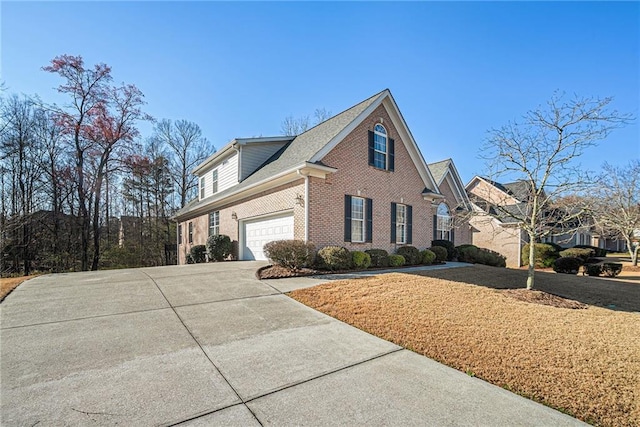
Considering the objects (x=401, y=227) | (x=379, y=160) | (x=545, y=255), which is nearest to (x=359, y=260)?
(x=401, y=227)

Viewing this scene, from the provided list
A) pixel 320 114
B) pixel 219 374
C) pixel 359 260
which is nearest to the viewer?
pixel 219 374

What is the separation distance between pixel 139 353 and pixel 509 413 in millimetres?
4274

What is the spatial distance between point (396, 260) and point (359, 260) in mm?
2267

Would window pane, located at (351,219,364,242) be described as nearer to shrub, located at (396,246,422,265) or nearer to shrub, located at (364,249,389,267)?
shrub, located at (364,249,389,267)

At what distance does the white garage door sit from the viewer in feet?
38.9

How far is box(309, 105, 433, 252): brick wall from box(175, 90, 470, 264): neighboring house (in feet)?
0.13

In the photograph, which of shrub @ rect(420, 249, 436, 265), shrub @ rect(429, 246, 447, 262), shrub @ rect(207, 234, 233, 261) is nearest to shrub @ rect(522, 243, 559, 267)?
shrub @ rect(429, 246, 447, 262)

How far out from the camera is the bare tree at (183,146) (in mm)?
29406

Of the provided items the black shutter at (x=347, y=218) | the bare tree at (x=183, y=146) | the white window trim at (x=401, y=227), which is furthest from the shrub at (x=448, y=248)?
the bare tree at (x=183, y=146)

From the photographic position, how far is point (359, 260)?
10.8 m

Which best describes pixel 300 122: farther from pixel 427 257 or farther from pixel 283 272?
pixel 283 272

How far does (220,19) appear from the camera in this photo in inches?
371

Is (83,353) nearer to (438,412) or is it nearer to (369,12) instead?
(438,412)

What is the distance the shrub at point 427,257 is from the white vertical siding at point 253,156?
9.80 metres
